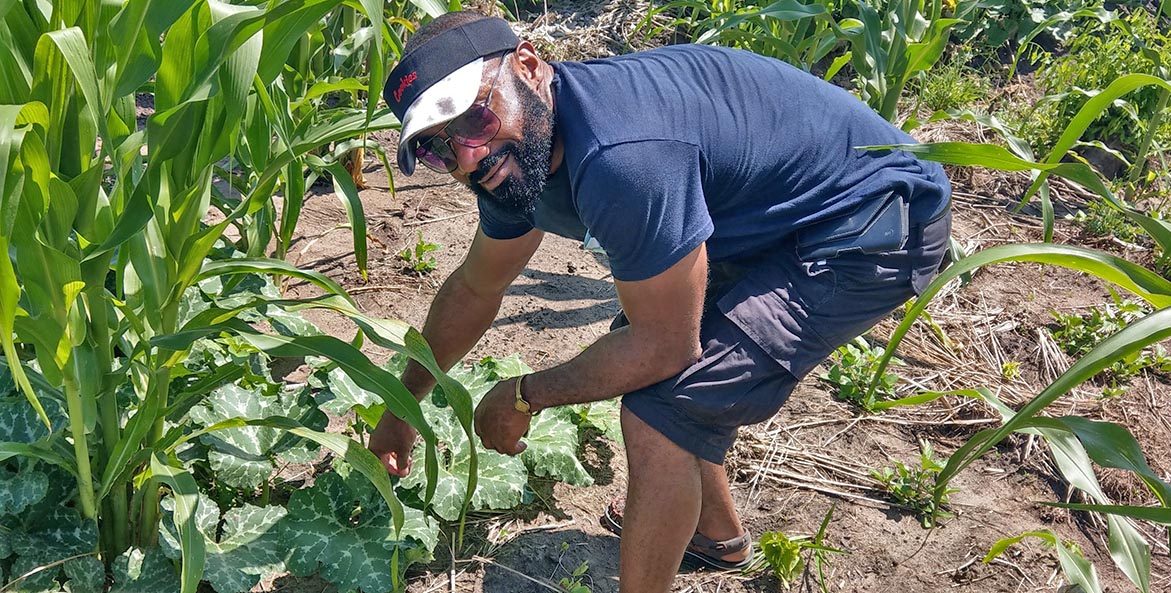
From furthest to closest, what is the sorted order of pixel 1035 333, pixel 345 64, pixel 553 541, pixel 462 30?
pixel 345 64 < pixel 1035 333 < pixel 553 541 < pixel 462 30

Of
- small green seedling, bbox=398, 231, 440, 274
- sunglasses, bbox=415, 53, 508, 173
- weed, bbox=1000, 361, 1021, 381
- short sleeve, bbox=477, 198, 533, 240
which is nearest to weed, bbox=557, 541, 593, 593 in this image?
short sleeve, bbox=477, 198, 533, 240

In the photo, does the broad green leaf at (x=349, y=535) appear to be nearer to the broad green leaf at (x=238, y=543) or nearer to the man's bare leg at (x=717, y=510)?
the broad green leaf at (x=238, y=543)

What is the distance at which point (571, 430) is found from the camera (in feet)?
8.21

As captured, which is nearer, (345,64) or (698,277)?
(698,277)

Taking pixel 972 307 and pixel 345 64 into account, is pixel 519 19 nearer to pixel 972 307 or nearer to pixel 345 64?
pixel 345 64

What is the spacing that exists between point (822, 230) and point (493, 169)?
639mm

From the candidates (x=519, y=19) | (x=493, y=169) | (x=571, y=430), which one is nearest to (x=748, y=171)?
(x=493, y=169)

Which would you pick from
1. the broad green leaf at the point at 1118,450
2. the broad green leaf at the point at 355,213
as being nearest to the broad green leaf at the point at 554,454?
the broad green leaf at the point at 355,213

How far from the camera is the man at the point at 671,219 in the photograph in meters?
1.71

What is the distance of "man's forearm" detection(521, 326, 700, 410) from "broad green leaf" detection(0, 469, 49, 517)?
0.86m

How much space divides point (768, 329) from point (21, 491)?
1348mm

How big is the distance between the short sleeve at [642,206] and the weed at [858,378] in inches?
54.6

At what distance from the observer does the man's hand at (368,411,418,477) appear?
213 cm

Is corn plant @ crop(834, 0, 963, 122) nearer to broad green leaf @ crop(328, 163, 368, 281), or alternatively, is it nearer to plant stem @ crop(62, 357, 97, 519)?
broad green leaf @ crop(328, 163, 368, 281)
